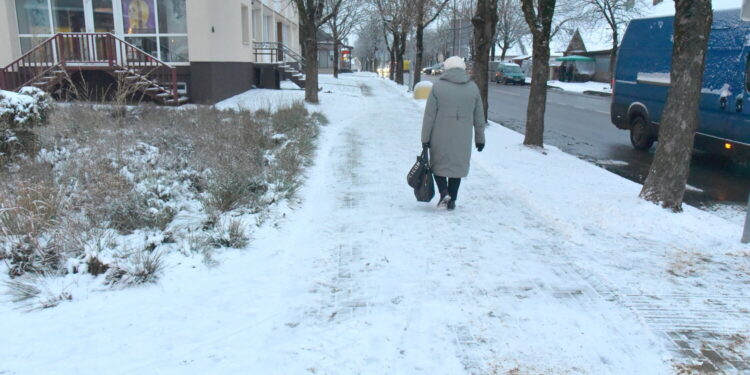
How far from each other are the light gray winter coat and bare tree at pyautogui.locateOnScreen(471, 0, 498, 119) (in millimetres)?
7866

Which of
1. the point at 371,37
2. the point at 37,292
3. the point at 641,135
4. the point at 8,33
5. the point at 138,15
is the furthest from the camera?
the point at 371,37

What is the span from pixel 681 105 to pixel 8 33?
1796 cm

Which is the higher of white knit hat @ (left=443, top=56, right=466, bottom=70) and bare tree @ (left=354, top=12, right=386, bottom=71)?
bare tree @ (left=354, top=12, right=386, bottom=71)

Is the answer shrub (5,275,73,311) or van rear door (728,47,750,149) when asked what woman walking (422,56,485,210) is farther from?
van rear door (728,47,750,149)

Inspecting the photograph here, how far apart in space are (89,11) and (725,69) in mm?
16515

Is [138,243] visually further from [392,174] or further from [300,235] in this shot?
[392,174]

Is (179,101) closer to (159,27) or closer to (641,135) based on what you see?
(159,27)

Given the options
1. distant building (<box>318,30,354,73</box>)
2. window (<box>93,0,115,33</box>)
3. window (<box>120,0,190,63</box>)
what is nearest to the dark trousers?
window (<box>120,0,190,63</box>)

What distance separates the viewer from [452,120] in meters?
6.10

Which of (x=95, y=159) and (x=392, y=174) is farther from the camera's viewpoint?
(x=392, y=174)

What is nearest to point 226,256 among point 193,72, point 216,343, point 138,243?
point 138,243

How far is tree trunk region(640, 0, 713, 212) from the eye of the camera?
581 cm

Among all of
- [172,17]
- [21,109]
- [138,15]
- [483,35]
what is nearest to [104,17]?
[138,15]

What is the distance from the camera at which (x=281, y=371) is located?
3098 mm
